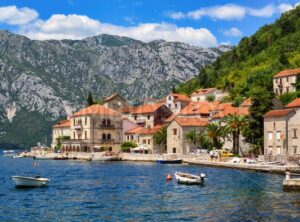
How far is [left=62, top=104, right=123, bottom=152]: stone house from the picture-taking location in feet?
474

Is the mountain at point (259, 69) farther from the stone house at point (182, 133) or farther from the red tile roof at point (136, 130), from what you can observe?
the red tile roof at point (136, 130)

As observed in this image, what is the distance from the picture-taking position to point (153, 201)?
47531 mm

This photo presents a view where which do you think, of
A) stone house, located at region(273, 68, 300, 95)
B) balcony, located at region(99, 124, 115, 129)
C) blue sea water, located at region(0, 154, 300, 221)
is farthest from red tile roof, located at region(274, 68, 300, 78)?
blue sea water, located at region(0, 154, 300, 221)

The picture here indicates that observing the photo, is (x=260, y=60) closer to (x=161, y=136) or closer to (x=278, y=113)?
(x=161, y=136)

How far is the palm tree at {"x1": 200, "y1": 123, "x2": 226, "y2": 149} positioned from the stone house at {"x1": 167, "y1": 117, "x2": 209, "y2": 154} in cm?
318

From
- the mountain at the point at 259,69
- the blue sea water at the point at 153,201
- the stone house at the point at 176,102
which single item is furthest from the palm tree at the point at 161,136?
the blue sea water at the point at 153,201

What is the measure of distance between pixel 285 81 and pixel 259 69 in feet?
75.3

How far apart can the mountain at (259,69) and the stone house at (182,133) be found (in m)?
13.7

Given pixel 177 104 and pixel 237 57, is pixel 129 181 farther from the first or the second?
pixel 237 57

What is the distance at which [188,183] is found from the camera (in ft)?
204

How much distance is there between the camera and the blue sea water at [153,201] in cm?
3919

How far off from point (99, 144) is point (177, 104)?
28536 mm

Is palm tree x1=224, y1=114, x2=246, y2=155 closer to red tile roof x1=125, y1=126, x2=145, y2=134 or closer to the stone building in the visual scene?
the stone building

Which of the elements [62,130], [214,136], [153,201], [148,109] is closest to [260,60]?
[148,109]
